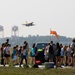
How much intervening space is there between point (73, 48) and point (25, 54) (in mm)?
3435

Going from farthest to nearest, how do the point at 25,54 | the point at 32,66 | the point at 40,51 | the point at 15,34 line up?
the point at 15,34 → the point at 40,51 → the point at 25,54 → the point at 32,66

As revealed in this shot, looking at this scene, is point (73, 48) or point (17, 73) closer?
point (17, 73)

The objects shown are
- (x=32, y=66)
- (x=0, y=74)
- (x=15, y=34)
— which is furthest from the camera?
(x=15, y=34)

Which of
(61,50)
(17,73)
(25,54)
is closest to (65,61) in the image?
(61,50)

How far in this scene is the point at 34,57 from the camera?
99.9 ft

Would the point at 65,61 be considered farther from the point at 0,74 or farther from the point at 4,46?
the point at 0,74

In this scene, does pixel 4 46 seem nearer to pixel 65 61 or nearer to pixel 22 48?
pixel 22 48

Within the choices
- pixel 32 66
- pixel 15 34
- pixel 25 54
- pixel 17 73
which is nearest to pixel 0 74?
pixel 17 73

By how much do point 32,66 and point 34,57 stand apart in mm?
2786

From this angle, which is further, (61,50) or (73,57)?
(61,50)

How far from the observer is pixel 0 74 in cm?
2341

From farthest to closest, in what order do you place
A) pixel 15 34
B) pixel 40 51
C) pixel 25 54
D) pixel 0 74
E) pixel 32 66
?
pixel 15 34 < pixel 40 51 < pixel 25 54 < pixel 32 66 < pixel 0 74

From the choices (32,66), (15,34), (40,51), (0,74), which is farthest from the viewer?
(15,34)

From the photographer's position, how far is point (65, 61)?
3033 cm
